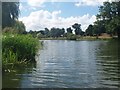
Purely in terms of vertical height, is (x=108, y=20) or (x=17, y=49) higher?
(x=108, y=20)

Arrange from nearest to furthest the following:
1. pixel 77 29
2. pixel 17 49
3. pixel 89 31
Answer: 1. pixel 17 49
2. pixel 89 31
3. pixel 77 29

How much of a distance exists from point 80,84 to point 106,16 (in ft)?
250

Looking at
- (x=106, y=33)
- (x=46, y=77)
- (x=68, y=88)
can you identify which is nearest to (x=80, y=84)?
(x=68, y=88)

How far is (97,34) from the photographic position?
94438 mm

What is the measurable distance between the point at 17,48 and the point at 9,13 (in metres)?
10.8

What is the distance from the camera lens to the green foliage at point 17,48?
17312 millimetres

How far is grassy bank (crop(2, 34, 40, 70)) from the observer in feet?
56.5

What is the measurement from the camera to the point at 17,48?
18.4 m

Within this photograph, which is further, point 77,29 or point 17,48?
point 77,29

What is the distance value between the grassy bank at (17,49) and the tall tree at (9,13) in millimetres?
8742

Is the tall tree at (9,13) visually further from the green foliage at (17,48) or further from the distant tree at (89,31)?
the distant tree at (89,31)

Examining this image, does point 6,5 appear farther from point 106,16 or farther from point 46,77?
point 106,16

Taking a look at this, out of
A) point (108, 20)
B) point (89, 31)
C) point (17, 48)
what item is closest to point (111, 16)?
point (108, 20)

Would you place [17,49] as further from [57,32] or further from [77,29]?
[77,29]
